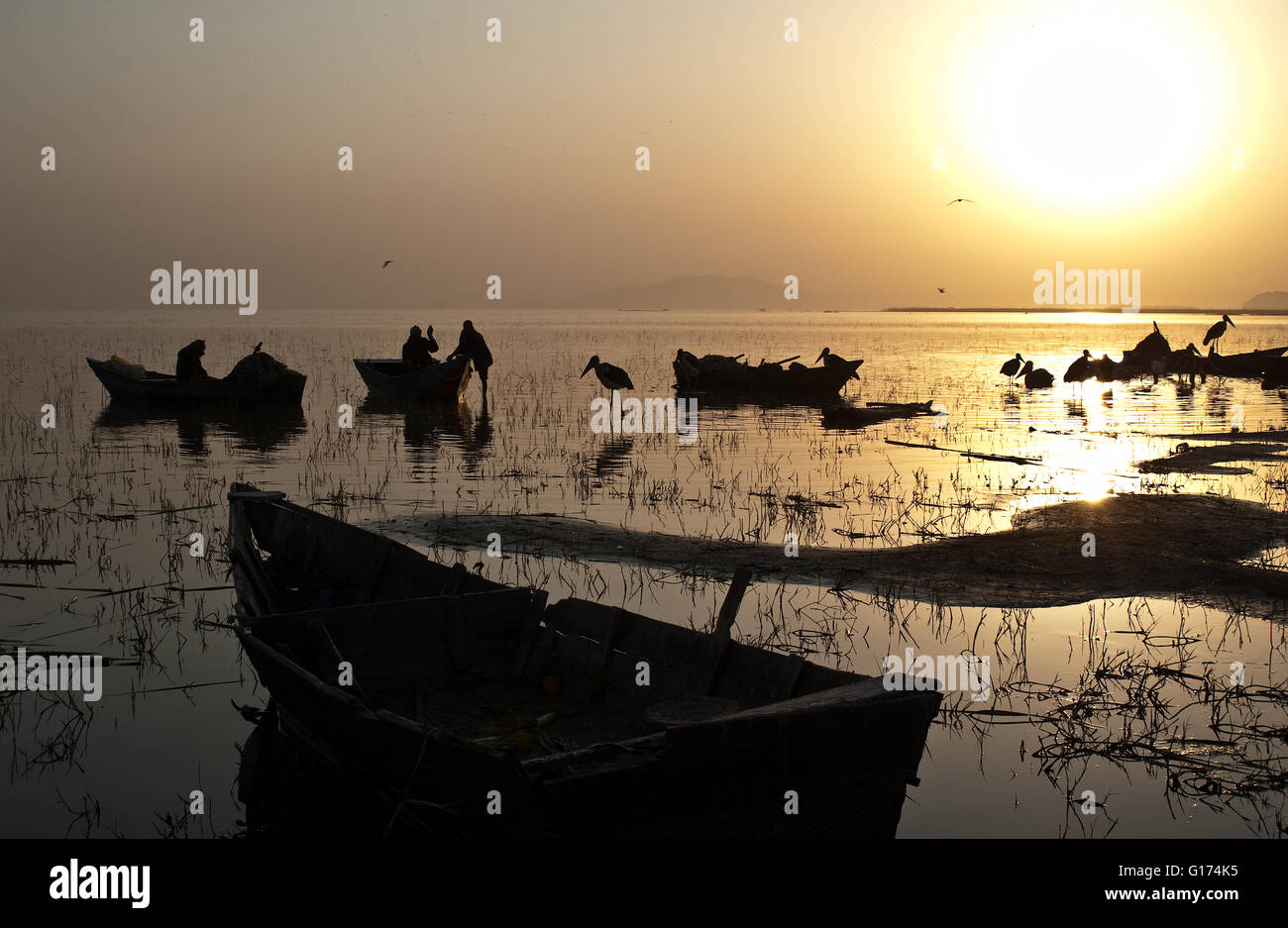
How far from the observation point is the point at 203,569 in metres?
11.2

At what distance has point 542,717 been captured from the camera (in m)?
6.57

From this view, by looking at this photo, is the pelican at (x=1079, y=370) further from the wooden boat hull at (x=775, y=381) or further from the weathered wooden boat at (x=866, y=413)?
the weathered wooden boat at (x=866, y=413)

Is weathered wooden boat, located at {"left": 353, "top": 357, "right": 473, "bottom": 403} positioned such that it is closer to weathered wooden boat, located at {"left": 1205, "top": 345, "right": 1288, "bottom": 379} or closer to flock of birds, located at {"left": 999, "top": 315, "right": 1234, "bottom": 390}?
flock of birds, located at {"left": 999, "top": 315, "right": 1234, "bottom": 390}

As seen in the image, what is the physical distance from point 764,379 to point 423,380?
10567 millimetres

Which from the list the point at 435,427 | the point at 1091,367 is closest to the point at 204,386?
the point at 435,427

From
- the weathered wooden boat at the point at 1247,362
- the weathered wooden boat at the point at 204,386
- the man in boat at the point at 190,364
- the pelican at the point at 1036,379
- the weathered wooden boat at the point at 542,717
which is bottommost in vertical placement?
the weathered wooden boat at the point at 542,717

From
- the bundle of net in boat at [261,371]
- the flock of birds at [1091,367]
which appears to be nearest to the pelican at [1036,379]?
the flock of birds at [1091,367]

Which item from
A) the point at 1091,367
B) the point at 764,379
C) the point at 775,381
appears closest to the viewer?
the point at 775,381

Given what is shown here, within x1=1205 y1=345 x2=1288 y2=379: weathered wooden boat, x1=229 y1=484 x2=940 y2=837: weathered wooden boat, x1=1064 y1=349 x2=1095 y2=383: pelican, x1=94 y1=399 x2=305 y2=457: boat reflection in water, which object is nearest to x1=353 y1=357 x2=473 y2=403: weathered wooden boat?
x1=94 y1=399 x2=305 y2=457: boat reflection in water

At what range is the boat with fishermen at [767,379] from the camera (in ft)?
109

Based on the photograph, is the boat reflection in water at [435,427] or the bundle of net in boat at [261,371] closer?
the boat reflection in water at [435,427]

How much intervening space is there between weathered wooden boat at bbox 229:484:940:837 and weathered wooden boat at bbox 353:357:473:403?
19.7 metres

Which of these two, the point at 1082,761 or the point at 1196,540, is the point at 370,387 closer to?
the point at 1196,540

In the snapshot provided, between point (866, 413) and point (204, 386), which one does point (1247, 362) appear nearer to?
point (866, 413)
